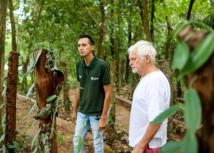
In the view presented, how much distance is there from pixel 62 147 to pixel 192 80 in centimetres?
318

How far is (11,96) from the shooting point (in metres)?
1.80

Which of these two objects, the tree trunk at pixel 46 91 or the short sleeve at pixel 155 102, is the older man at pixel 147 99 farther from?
the tree trunk at pixel 46 91

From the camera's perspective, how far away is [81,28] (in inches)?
245

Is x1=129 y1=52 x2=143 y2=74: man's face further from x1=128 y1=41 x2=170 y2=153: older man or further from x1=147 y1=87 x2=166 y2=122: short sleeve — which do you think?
x1=147 y1=87 x2=166 y2=122: short sleeve

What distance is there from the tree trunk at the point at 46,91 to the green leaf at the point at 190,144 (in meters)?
1.04

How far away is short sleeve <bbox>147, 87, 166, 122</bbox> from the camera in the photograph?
1.28m

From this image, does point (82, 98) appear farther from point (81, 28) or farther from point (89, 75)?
point (81, 28)

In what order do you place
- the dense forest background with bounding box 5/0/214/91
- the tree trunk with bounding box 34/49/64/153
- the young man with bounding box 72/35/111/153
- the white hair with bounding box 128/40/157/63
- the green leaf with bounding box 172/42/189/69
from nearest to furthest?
the green leaf with bounding box 172/42/189/69, the tree trunk with bounding box 34/49/64/153, the white hair with bounding box 128/40/157/63, the young man with bounding box 72/35/111/153, the dense forest background with bounding box 5/0/214/91

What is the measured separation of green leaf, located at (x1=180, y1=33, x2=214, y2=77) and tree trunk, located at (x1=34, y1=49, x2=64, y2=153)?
1.06m

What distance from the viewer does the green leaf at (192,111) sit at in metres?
0.36

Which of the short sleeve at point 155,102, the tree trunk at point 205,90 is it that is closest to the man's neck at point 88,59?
the short sleeve at point 155,102

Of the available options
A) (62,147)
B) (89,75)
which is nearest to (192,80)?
(89,75)

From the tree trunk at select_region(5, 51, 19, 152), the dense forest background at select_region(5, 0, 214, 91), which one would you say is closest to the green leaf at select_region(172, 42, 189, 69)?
the tree trunk at select_region(5, 51, 19, 152)

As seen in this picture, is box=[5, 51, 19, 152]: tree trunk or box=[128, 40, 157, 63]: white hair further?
box=[5, 51, 19, 152]: tree trunk
